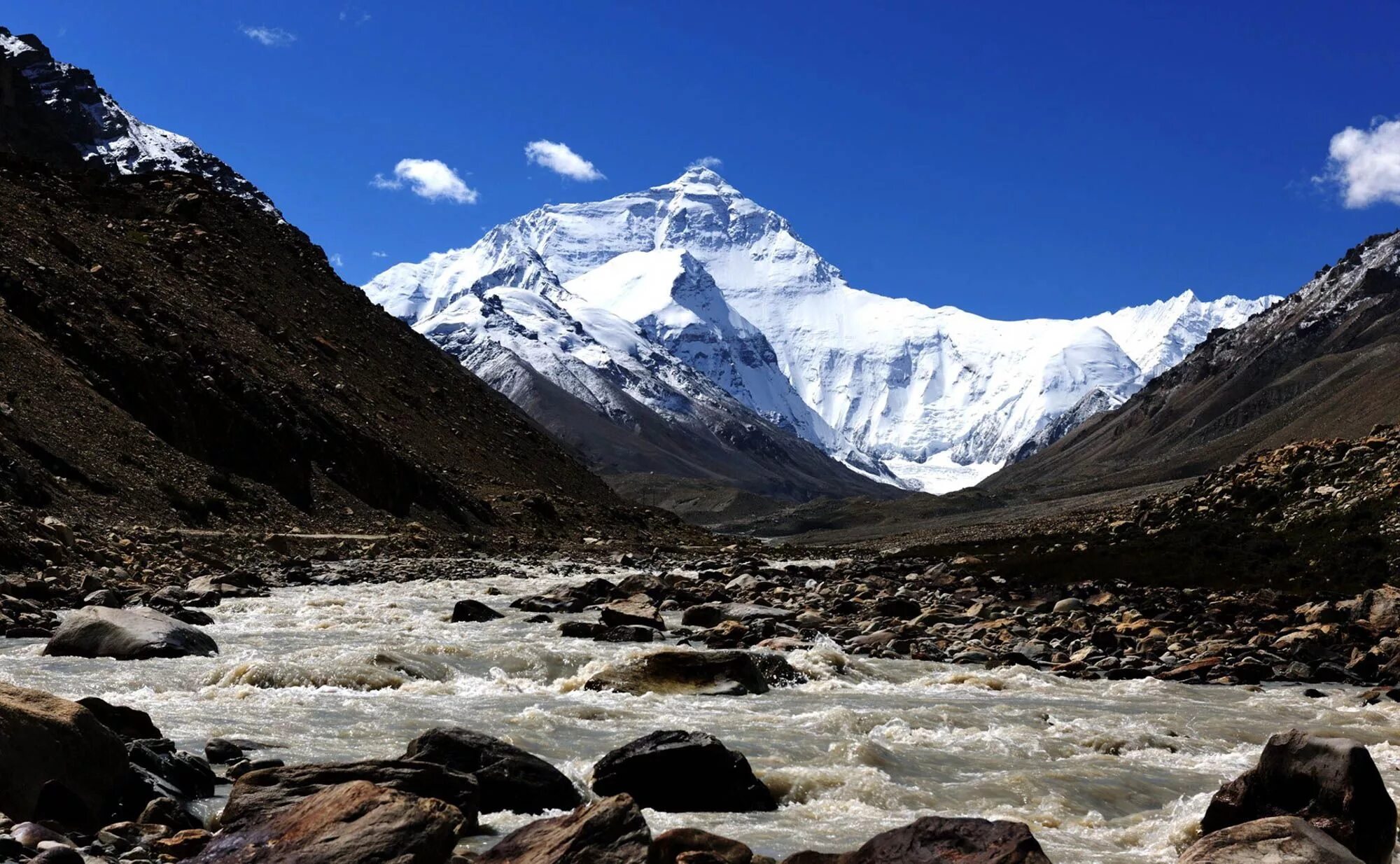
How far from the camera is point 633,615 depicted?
32750 millimetres

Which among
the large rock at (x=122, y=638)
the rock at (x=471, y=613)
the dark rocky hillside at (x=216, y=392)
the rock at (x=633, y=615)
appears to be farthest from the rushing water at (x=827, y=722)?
the dark rocky hillside at (x=216, y=392)

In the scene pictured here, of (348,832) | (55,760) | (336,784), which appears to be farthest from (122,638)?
(348,832)

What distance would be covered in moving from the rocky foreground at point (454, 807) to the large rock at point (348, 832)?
18 mm

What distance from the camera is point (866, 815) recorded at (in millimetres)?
14742

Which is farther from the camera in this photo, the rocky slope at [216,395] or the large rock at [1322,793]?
the rocky slope at [216,395]

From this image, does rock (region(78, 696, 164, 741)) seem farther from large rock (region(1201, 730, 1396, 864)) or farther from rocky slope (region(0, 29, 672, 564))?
rocky slope (region(0, 29, 672, 564))

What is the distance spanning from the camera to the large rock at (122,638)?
22.7 metres

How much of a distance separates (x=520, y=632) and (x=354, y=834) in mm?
21451

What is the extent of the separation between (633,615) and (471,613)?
5.04 meters

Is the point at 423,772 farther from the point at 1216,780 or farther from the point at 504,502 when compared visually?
the point at 504,502

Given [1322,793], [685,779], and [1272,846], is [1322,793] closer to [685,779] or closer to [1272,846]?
[1272,846]

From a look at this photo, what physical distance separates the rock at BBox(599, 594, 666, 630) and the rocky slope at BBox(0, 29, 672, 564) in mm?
16281

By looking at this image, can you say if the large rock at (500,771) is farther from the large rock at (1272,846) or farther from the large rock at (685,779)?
the large rock at (1272,846)

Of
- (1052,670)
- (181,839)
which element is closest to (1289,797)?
(181,839)
